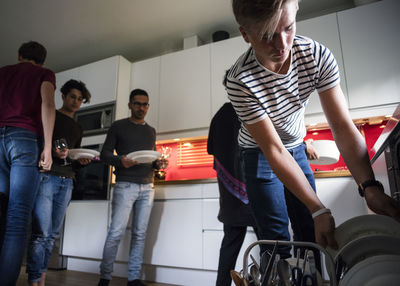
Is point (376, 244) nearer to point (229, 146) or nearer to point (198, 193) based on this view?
point (229, 146)

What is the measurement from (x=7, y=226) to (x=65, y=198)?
42cm

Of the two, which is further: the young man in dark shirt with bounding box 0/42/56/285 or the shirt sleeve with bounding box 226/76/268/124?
the young man in dark shirt with bounding box 0/42/56/285

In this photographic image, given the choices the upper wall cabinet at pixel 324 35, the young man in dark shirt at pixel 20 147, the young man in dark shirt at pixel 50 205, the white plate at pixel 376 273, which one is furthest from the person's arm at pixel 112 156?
the white plate at pixel 376 273

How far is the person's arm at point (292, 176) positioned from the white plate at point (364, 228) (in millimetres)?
37

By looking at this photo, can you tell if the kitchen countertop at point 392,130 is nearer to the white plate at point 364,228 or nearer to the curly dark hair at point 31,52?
the white plate at point 364,228

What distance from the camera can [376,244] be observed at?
56cm

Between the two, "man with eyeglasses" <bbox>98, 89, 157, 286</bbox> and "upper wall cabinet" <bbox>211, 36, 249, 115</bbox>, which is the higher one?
"upper wall cabinet" <bbox>211, 36, 249, 115</bbox>

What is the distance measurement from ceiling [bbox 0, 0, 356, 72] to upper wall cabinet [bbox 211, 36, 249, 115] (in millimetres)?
337

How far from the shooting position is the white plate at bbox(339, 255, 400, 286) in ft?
1.39

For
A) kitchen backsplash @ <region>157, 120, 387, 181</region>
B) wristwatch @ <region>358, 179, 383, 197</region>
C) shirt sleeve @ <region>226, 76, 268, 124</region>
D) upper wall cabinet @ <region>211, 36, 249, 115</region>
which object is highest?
upper wall cabinet @ <region>211, 36, 249, 115</region>

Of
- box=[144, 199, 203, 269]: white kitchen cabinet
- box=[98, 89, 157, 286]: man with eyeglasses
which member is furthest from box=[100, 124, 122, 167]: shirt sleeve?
box=[144, 199, 203, 269]: white kitchen cabinet

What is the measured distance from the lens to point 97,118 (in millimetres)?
3014

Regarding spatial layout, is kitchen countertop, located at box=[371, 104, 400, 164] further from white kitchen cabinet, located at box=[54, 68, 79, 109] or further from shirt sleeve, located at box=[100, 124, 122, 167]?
white kitchen cabinet, located at box=[54, 68, 79, 109]

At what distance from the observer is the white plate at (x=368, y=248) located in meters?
0.54
